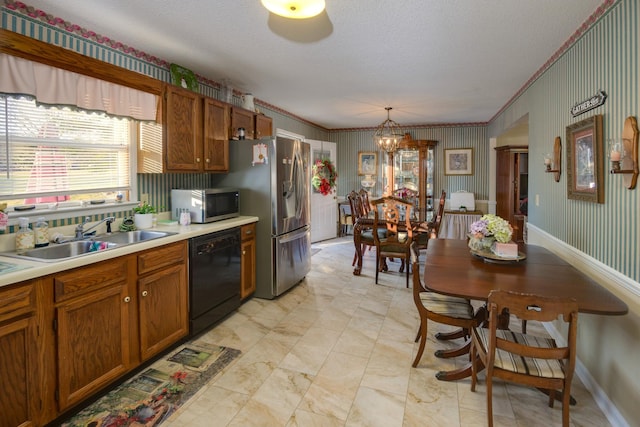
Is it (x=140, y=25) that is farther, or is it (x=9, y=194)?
(x=140, y=25)

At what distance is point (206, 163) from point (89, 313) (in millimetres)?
1828

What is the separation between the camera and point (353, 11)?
2.35 meters

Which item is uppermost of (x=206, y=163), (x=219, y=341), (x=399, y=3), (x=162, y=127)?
(x=399, y=3)

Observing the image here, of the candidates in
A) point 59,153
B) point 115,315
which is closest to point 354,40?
point 59,153

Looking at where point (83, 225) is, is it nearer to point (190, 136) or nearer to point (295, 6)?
point (190, 136)

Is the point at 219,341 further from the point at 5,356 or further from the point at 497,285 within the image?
the point at 497,285

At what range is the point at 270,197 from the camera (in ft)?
12.2

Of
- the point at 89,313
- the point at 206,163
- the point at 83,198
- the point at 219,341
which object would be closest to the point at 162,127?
the point at 206,163

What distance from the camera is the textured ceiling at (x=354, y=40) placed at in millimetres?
2314

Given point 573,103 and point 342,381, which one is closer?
point 342,381

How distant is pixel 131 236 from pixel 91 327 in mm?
962

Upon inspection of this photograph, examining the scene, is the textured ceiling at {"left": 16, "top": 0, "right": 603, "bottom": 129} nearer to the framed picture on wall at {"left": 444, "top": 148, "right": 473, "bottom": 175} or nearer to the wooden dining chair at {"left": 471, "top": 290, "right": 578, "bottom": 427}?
the wooden dining chair at {"left": 471, "top": 290, "right": 578, "bottom": 427}

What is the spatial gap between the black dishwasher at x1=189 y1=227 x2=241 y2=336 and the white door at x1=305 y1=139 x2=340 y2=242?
3531 mm

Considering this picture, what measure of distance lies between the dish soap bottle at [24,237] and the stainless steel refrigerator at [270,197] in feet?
6.30
